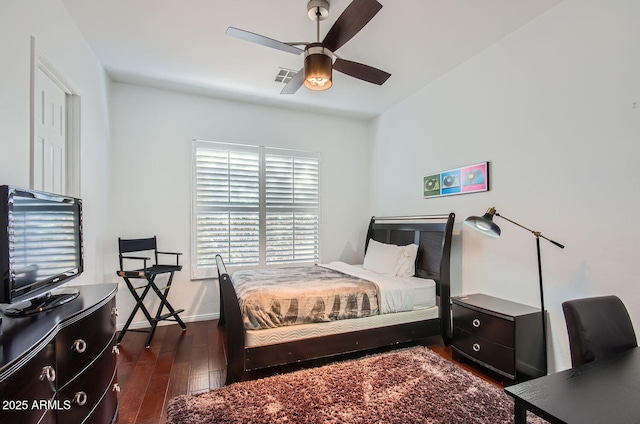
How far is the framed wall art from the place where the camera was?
111 inches

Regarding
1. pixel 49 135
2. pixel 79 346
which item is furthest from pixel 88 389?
pixel 49 135

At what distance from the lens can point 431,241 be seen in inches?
127

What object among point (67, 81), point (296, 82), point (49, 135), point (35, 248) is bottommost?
point (35, 248)

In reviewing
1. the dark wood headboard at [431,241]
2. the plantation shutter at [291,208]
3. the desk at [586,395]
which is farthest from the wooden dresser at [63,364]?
the dark wood headboard at [431,241]

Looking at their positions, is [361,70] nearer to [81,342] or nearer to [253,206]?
[253,206]

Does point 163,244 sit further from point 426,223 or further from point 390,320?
point 426,223

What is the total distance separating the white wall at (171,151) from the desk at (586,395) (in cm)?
345

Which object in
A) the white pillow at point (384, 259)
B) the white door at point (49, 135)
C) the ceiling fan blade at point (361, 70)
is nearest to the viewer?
the white door at point (49, 135)

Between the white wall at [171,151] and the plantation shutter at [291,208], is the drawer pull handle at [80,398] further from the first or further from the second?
the plantation shutter at [291,208]

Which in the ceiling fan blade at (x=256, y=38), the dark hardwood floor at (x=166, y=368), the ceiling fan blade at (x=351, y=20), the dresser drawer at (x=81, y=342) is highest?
the ceiling fan blade at (x=351, y=20)

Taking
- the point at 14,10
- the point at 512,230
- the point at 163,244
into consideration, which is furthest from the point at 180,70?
the point at 512,230

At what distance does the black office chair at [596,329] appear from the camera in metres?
Answer: 1.26

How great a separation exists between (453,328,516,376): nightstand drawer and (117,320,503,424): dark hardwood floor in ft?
0.43

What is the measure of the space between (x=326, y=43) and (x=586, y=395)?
7.35ft
